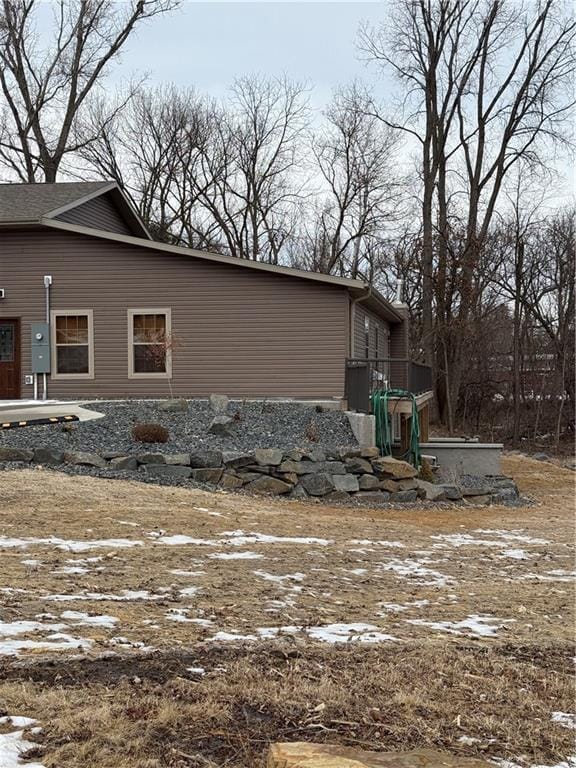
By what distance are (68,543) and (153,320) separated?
10107mm

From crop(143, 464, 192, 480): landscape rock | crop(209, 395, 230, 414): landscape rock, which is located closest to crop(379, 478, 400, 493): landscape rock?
crop(143, 464, 192, 480): landscape rock

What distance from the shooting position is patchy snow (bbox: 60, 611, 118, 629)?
201 inches

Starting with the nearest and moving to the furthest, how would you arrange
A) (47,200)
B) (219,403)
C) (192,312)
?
(219,403) → (192,312) → (47,200)

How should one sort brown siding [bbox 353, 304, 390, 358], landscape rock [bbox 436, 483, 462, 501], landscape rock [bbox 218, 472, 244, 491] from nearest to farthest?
1. landscape rock [bbox 218, 472, 244, 491]
2. landscape rock [bbox 436, 483, 462, 501]
3. brown siding [bbox 353, 304, 390, 358]

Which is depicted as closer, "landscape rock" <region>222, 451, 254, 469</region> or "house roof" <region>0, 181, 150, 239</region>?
"landscape rock" <region>222, 451, 254, 469</region>

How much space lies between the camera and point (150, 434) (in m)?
13.6

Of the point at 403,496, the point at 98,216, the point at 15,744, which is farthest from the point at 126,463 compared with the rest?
the point at 98,216

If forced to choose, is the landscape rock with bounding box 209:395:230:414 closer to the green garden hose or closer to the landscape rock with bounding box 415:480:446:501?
the green garden hose

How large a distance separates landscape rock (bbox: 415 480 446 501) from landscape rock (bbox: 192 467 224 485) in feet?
11.2

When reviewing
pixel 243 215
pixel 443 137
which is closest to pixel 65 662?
pixel 443 137

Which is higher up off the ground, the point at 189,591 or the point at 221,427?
the point at 221,427

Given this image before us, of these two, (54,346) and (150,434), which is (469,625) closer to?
(150,434)

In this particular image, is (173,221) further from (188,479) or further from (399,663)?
(399,663)

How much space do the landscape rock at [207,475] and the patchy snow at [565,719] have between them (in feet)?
30.9
